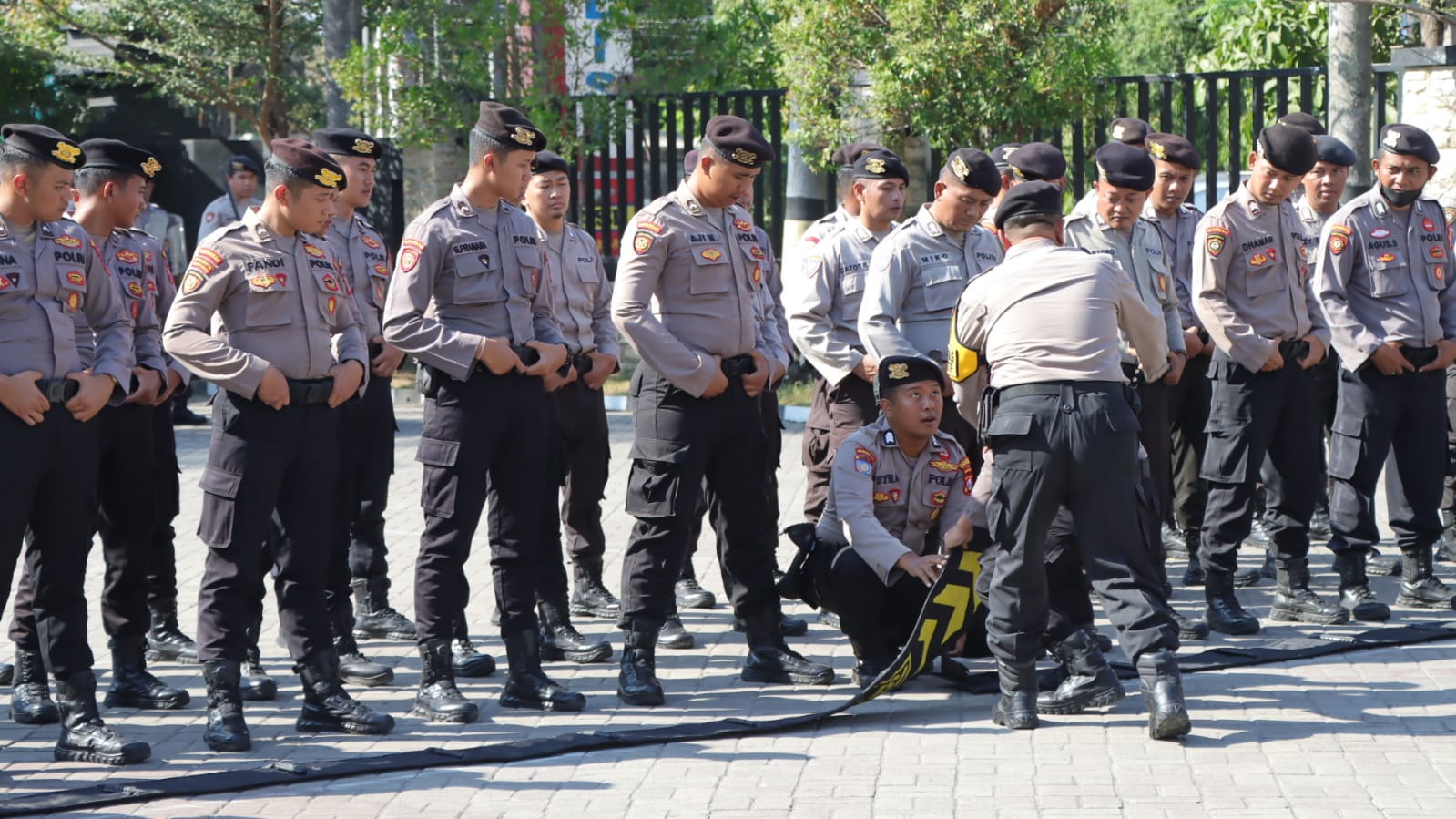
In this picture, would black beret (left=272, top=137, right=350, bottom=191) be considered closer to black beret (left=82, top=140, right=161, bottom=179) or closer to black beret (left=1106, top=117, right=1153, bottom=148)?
black beret (left=82, top=140, right=161, bottom=179)

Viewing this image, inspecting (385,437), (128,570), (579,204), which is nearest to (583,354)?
(385,437)

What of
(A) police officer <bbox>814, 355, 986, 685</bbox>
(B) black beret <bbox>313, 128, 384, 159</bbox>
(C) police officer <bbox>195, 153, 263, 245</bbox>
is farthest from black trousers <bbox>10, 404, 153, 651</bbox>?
(C) police officer <bbox>195, 153, 263, 245</bbox>

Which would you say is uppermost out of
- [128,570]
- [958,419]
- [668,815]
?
[958,419]

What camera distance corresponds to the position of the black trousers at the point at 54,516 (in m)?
5.60

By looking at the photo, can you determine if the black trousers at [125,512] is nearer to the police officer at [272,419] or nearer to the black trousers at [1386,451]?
the police officer at [272,419]

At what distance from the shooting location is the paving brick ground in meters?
5.27

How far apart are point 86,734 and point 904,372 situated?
10.2 ft

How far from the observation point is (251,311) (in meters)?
6.04

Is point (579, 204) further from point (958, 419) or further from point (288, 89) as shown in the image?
point (958, 419)

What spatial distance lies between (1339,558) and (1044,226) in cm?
264

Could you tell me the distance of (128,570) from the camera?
6.69m

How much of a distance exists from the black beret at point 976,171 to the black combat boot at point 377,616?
2.96 metres

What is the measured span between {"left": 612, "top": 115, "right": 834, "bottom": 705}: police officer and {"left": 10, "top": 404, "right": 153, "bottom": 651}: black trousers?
179 cm

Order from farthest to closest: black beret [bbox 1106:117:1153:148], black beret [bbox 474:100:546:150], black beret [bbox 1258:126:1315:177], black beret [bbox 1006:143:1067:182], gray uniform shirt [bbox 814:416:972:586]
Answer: black beret [bbox 1106:117:1153:148] < black beret [bbox 1006:143:1067:182] < black beret [bbox 1258:126:1315:177] < gray uniform shirt [bbox 814:416:972:586] < black beret [bbox 474:100:546:150]
